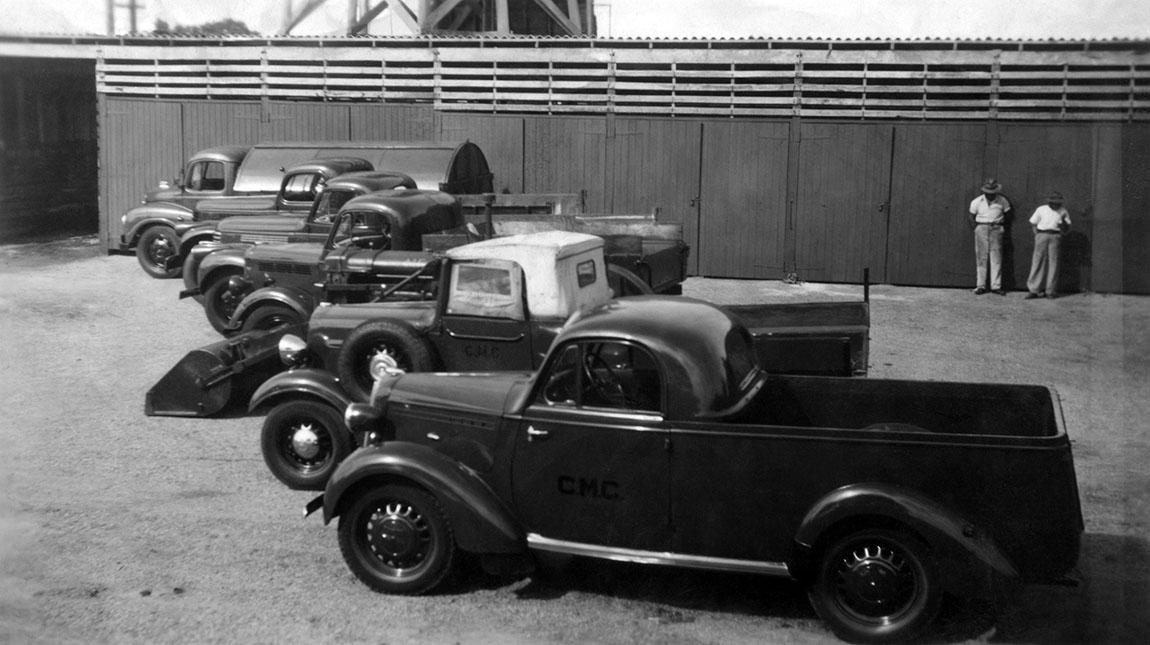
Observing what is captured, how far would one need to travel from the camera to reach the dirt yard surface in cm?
610

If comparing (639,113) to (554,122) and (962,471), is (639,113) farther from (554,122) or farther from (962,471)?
(962,471)

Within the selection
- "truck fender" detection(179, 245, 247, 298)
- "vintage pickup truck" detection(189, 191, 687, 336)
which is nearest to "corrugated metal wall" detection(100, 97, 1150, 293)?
"vintage pickup truck" detection(189, 191, 687, 336)

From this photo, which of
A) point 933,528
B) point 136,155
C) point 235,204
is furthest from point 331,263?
point 136,155

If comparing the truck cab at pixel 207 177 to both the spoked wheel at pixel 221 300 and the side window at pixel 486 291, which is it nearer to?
the spoked wheel at pixel 221 300

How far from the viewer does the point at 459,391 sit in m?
6.75

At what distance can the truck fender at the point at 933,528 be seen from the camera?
18.4 ft

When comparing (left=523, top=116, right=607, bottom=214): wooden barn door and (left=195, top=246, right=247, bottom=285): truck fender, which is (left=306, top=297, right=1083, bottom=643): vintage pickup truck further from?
(left=523, top=116, right=607, bottom=214): wooden barn door

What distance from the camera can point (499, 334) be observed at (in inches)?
358

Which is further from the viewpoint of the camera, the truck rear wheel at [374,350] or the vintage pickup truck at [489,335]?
the truck rear wheel at [374,350]

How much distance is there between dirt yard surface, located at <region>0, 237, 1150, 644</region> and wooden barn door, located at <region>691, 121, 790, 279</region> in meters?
6.57

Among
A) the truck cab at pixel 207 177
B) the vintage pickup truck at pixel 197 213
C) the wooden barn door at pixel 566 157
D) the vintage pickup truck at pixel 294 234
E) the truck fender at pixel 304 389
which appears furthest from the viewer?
the wooden barn door at pixel 566 157

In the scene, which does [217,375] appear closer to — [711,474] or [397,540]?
→ [397,540]

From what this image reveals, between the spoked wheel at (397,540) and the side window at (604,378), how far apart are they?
0.92 meters

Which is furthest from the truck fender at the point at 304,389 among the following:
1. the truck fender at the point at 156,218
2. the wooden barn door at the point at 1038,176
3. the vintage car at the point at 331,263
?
the wooden barn door at the point at 1038,176
